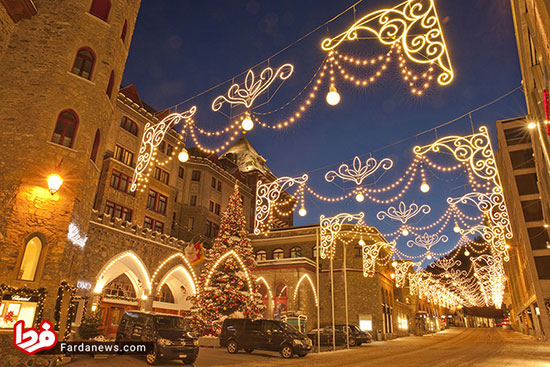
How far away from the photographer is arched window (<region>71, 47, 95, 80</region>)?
1369cm

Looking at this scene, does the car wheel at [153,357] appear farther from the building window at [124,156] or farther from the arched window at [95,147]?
the building window at [124,156]

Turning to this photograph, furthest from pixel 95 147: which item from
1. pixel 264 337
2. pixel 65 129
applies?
pixel 264 337

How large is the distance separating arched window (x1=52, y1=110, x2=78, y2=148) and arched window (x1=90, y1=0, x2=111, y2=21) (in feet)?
16.0

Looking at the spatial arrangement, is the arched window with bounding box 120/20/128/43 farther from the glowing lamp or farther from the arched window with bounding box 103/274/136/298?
the arched window with bounding box 103/274/136/298

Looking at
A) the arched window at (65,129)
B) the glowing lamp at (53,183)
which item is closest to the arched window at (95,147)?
the arched window at (65,129)

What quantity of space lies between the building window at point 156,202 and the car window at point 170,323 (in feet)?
54.7

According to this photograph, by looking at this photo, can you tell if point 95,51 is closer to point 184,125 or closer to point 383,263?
point 184,125

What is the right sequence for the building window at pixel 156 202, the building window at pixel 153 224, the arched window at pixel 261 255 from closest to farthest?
1. the building window at pixel 153 224
2. the building window at pixel 156 202
3. the arched window at pixel 261 255

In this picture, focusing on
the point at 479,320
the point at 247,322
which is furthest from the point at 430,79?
the point at 479,320

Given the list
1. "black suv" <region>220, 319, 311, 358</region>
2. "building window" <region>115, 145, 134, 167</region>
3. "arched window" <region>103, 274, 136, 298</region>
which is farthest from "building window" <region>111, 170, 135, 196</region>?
"black suv" <region>220, 319, 311, 358</region>

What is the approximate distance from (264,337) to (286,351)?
1.29m

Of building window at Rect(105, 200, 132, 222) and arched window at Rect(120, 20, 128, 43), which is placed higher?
arched window at Rect(120, 20, 128, 43)

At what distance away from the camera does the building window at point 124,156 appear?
1016 inches

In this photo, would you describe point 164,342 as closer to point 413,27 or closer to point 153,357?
point 153,357
